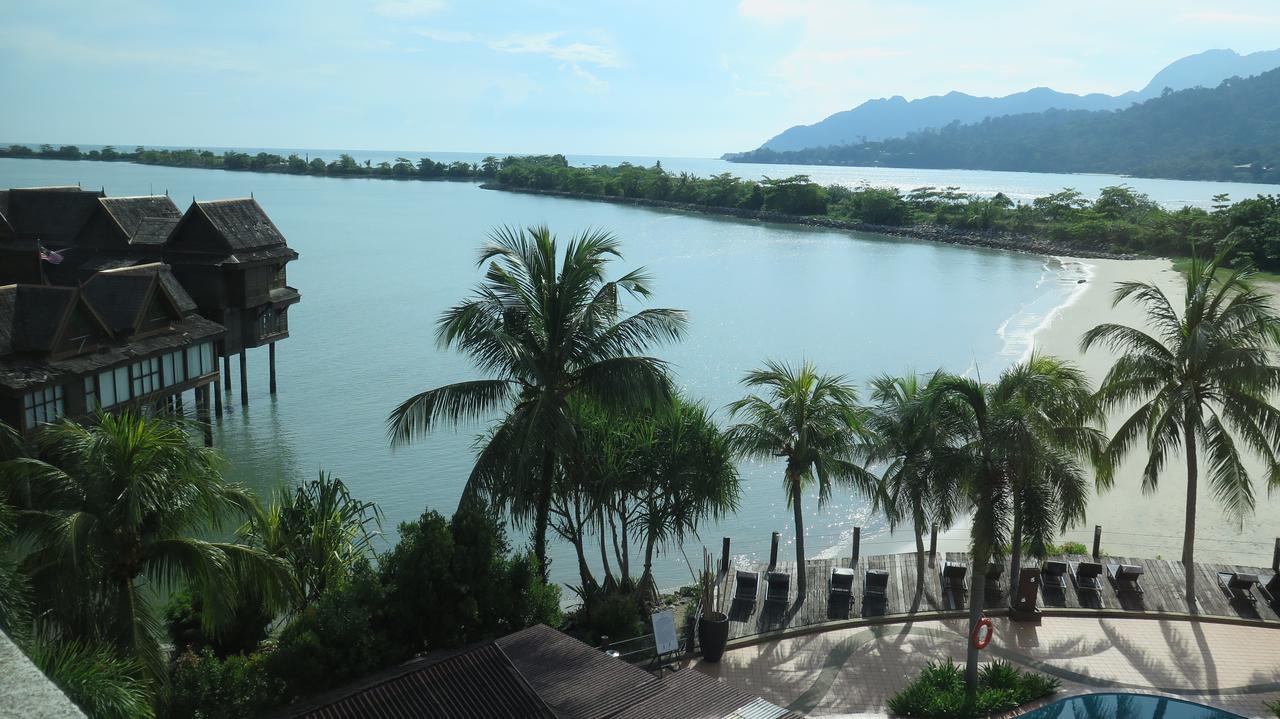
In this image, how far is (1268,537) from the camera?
23.2 meters

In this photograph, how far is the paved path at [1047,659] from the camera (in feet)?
44.9

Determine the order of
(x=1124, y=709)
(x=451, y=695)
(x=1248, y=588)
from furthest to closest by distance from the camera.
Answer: (x=1248, y=588) → (x=1124, y=709) → (x=451, y=695)

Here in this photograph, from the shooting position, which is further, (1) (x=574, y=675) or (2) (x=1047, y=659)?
(2) (x=1047, y=659)

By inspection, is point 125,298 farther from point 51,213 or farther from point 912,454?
point 912,454

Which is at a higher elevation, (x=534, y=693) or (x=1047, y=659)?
(x=534, y=693)

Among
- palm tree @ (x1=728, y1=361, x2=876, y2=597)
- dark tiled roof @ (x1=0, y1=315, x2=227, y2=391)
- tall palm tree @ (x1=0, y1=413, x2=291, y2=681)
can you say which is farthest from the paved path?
dark tiled roof @ (x1=0, y1=315, x2=227, y2=391)

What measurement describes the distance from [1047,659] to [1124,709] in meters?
1.90

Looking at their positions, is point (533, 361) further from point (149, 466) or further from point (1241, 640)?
point (1241, 640)

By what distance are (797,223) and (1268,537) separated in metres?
113

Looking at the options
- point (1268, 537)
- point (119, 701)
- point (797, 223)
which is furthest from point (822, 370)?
point (797, 223)

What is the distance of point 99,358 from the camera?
25406mm

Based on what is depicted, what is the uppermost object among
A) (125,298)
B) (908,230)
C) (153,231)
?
(908,230)

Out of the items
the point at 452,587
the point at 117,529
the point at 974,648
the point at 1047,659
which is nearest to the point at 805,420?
the point at 974,648

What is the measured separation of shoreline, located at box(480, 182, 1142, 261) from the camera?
9906cm
